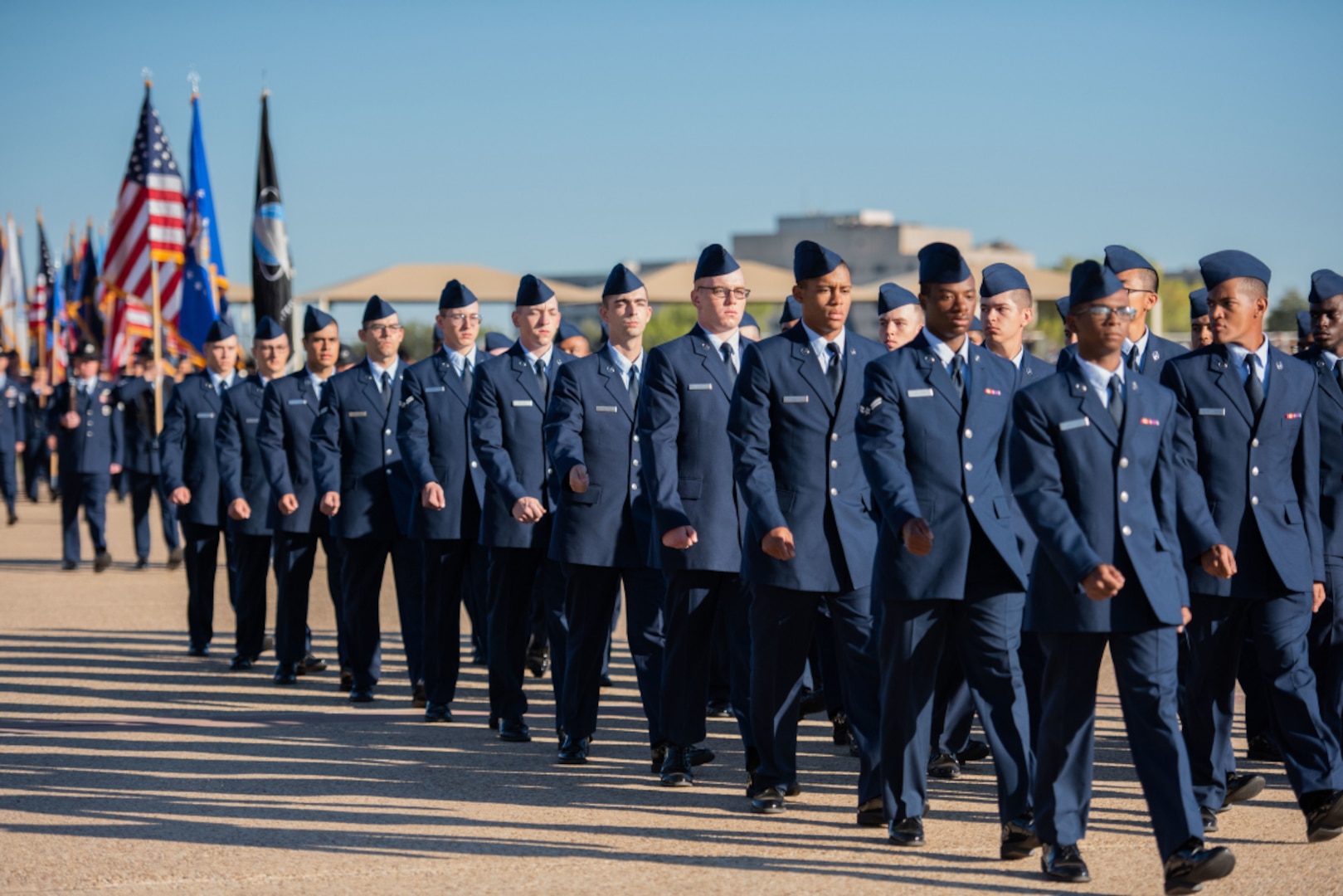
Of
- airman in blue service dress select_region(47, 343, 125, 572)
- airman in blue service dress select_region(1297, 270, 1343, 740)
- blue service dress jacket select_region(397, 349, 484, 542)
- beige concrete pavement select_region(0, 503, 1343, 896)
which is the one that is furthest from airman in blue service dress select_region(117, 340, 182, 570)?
airman in blue service dress select_region(1297, 270, 1343, 740)

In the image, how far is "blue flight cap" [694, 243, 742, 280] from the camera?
7.67 metres

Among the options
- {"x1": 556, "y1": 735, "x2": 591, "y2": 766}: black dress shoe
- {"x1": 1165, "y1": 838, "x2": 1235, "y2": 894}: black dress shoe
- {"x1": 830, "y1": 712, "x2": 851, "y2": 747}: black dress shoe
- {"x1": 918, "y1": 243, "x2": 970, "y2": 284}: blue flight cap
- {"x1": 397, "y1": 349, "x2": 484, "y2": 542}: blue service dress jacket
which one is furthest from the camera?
{"x1": 397, "y1": 349, "x2": 484, "y2": 542}: blue service dress jacket

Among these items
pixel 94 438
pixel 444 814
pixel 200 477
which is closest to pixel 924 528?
pixel 444 814

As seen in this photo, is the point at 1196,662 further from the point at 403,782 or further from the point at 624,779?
the point at 403,782

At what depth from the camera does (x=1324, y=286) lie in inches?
299

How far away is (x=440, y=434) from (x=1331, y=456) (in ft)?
15.5

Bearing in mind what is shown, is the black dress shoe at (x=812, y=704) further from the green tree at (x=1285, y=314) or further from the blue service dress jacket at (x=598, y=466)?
the green tree at (x=1285, y=314)

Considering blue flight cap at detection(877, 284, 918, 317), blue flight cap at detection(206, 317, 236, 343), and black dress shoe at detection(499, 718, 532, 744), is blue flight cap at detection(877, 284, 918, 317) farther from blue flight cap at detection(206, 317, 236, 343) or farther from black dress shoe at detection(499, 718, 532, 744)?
blue flight cap at detection(206, 317, 236, 343)

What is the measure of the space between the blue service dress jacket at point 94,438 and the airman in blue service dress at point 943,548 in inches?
561

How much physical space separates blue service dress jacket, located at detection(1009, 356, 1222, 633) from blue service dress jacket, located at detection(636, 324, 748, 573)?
1.97 metres

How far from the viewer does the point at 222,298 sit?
2156cm

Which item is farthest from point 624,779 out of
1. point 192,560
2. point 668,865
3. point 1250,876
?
point 192,560

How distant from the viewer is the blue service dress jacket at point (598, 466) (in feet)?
26.9

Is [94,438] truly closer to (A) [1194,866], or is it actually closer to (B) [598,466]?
(B) [598,466]
